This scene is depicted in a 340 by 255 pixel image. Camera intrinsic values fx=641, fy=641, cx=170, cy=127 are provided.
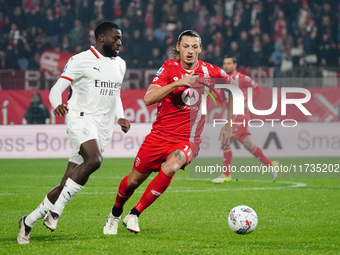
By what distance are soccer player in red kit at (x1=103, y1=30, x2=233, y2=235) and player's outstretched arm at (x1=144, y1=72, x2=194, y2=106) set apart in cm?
11

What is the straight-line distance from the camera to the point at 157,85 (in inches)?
252

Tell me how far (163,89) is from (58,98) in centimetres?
100

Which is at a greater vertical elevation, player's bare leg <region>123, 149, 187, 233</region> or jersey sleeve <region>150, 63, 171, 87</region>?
jersey sleeve <region>150, 63, 171, 87</region>

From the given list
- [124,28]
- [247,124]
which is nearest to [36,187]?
[247,124]

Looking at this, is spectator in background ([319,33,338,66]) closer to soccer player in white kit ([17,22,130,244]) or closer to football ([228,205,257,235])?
soccer player in white kit ([17,22,130,244])

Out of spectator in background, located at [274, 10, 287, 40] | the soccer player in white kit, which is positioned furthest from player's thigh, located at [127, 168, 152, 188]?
spectator in background, located at [274, 10, 287, 40]

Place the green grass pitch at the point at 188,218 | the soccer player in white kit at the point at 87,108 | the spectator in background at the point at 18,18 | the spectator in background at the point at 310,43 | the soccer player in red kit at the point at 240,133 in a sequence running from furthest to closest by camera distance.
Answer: the spectator in background at the point at 18,18, the spectator in background at the point at 310,43, the soccer player in red kit at the point at 240,133, the soccer player in white kit at the point at 87,108, the green grass pitch at the point at 188,218

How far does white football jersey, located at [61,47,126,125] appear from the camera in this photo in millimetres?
6414

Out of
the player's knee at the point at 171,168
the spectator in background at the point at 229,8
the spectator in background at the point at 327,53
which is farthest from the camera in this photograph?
the spectator in background at the point at 229,8

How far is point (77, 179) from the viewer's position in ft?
19.4

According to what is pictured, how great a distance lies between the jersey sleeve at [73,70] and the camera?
6320 millimetres

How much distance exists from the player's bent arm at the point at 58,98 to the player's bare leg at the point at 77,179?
459 mm

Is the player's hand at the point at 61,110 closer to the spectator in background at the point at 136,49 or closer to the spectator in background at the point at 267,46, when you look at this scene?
the spectator in background at the point at 136,49

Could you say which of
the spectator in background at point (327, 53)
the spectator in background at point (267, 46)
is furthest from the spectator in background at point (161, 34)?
the spectator in background at point (327, 53)
